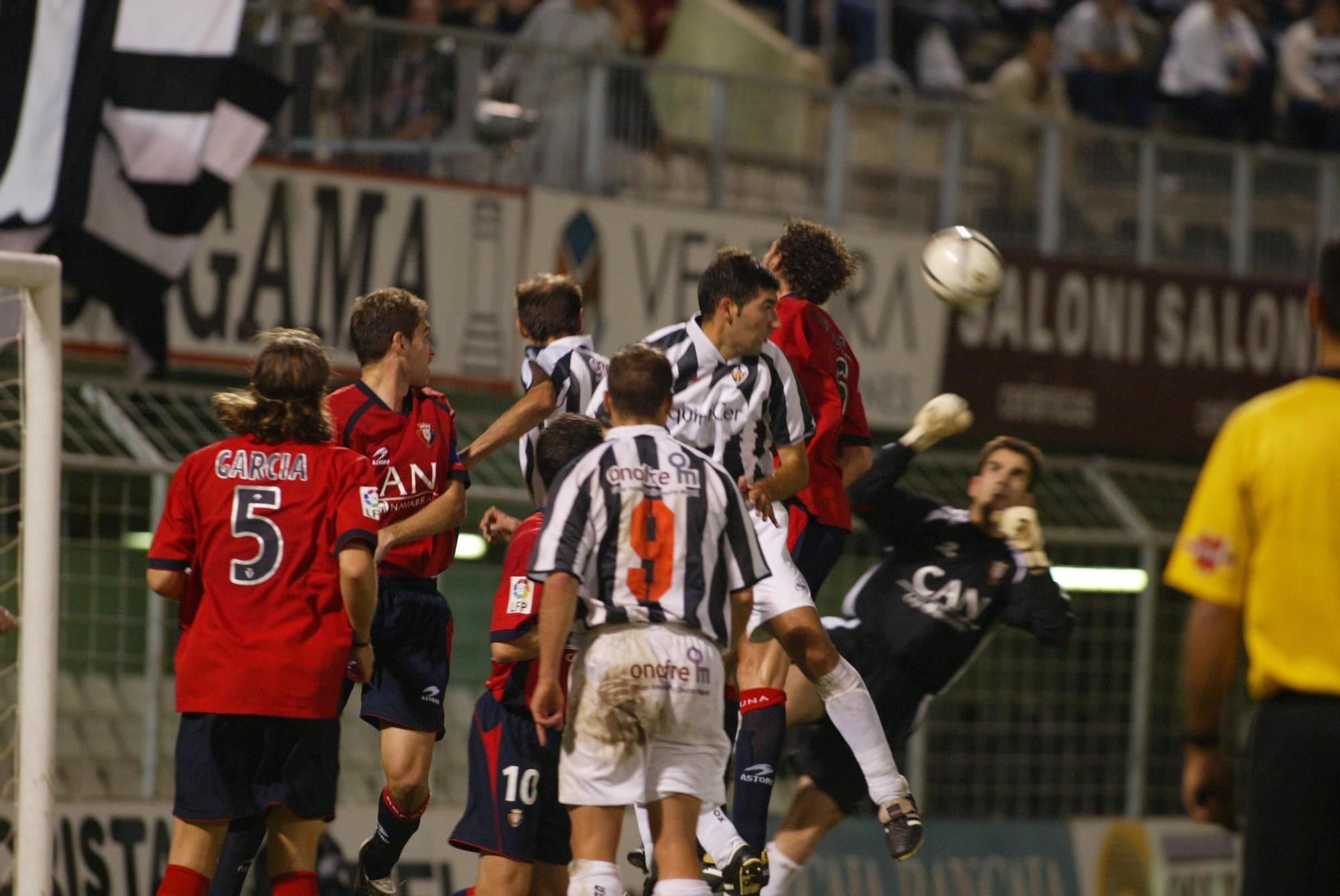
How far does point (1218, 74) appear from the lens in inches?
645

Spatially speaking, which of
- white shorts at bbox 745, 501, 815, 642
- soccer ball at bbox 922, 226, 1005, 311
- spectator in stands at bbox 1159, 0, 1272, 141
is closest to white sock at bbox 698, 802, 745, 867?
white shorts at bbox 745, 501, 815, 642

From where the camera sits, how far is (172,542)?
5.95m

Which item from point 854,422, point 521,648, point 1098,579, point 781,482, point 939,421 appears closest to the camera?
point 521,648

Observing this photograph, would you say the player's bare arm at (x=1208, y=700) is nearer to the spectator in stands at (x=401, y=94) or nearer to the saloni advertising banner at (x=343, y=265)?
the saloni advertising banner at (x=343, y=265)

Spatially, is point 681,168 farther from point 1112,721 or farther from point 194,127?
point 1112,721

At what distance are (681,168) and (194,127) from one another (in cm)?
348

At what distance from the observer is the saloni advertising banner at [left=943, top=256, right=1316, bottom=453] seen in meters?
13.8

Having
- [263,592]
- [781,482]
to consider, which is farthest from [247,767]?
[781,482]

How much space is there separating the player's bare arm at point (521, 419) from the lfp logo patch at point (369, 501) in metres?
1.28

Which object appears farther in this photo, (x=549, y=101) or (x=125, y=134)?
(x=549, y=101)

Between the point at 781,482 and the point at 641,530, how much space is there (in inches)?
45.3

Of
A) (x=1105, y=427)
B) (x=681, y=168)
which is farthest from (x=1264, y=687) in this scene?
(x=1105, y=427)

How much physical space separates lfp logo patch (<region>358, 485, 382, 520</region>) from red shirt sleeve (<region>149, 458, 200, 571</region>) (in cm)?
50

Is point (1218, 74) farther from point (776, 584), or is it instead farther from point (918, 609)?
point (776, 584)
